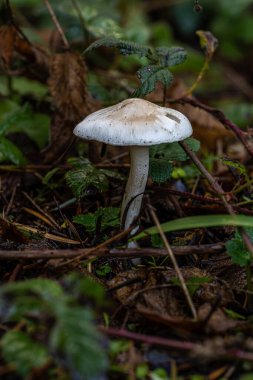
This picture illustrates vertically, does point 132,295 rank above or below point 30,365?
below

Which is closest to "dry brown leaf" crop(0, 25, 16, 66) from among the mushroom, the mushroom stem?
the mushroom

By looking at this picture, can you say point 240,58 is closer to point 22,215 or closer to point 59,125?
point 59,125

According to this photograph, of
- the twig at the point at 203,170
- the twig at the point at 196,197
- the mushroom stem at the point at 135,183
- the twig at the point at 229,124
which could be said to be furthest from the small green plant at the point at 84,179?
the twig at the point at 229,124

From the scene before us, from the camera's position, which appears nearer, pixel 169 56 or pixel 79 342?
pixel 79 342

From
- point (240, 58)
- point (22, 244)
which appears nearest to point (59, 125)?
point (22, 244)

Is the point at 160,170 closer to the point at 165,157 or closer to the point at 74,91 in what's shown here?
the point at 165,157

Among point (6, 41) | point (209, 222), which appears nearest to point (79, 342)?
point (209, 222)

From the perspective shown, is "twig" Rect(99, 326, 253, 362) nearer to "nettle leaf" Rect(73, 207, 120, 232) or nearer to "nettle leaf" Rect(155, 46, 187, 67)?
"nettle leaf" Rect(73, 207, 120, 232)
